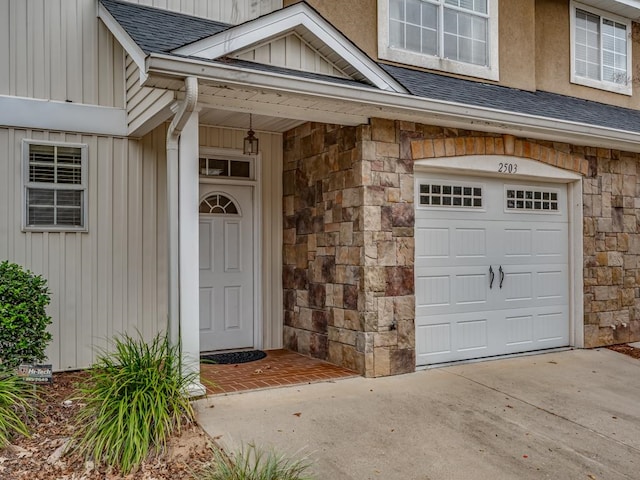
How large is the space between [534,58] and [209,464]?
7180 millimetres

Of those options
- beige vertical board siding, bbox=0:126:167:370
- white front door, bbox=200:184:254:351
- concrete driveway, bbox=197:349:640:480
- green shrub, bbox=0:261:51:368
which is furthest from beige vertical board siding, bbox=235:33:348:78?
concrete driveway, bbox=197:349:640:480

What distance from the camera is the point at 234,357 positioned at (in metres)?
6.41

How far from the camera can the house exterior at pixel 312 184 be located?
505 cm

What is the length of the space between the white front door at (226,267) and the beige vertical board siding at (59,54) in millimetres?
1554

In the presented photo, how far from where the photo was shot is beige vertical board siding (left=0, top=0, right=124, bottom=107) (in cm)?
549

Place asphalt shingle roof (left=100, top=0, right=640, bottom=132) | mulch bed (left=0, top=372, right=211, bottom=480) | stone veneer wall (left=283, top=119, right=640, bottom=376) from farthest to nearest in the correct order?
stone veneer wall (left=283, top=119, right=640, bottom=376)
asphalt shingle roof (left=100, top=0, right=640, bottom=132)
mulch bed (left=0, top=372, right=211, bottom=480)

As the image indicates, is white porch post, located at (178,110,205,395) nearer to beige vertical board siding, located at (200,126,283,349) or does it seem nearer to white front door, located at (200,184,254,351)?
white front door, located at (200,184,254,351)

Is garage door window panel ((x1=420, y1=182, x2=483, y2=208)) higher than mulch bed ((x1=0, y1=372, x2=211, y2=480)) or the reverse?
higher

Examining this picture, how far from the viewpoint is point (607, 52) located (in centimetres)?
895

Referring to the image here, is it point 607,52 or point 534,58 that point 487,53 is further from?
point 607,52

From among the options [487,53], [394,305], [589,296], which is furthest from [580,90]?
[394,305]

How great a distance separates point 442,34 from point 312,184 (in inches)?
108

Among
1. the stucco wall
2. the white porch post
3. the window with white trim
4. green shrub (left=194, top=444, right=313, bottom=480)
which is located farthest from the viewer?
the stucco wall

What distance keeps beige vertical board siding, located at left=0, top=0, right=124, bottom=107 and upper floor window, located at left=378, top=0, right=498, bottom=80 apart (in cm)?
314
